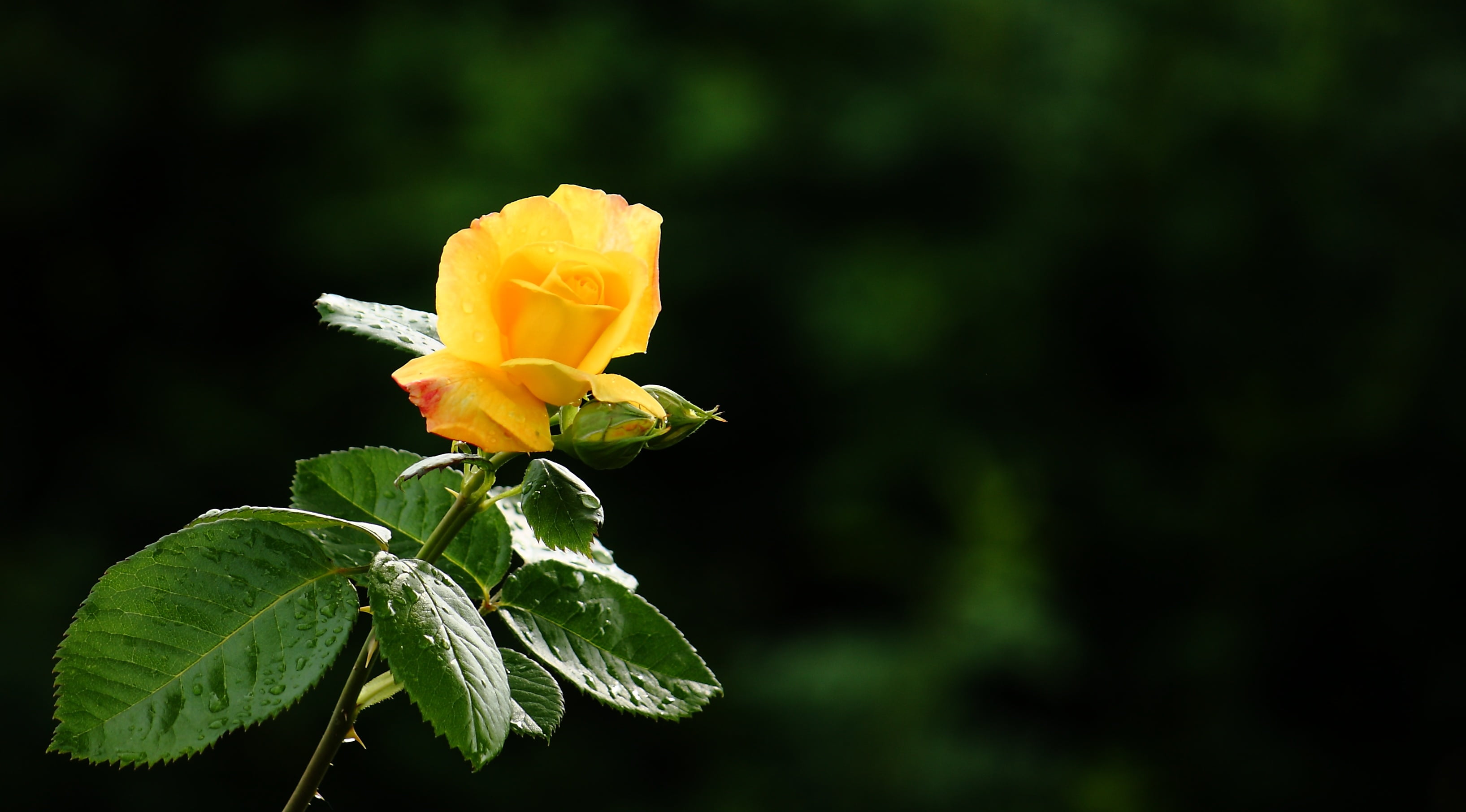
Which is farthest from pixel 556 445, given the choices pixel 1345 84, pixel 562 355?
pixel 1345 84

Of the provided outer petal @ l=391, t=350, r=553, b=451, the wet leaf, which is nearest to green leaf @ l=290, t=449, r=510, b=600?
the wet leaf

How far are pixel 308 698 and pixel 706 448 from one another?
130 centimetres

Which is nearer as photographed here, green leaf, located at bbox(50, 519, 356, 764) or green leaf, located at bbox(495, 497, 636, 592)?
green leaf, located at bbox(50, 519, 356, 764)

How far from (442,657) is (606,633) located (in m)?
0.11

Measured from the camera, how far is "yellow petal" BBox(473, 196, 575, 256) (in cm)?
40

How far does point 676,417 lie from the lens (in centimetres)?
42

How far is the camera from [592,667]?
1.53 feet

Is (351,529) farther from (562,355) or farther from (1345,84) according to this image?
(1345,84)

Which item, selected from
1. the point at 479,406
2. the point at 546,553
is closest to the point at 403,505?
the point at 546,553

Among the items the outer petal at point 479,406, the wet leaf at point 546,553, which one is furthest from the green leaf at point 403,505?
the outer petal at point 479,406

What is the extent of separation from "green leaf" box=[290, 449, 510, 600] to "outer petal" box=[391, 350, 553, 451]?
11 centimetres

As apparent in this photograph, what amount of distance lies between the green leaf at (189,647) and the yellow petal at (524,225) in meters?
0.13

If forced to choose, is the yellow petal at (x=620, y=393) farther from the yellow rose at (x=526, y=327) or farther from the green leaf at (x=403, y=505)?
the green leaf at (x=403, y=505)

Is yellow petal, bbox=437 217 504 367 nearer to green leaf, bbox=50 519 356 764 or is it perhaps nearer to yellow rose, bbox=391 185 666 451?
yellow rose, bbox=391 185 666 451
